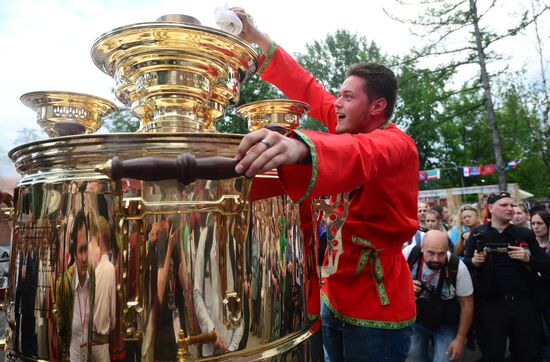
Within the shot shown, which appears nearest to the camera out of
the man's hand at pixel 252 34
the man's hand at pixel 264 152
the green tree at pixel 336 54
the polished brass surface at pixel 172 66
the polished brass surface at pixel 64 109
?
the man's hand at pixel 264 152

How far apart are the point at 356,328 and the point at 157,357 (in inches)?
41.8

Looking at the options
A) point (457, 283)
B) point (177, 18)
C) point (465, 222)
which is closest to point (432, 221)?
point (465, 222)

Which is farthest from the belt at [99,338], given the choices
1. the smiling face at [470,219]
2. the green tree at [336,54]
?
the green tree at [336,54]

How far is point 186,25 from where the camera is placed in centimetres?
107

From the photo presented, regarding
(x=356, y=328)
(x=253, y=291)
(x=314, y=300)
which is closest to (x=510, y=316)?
(x=356, y=328)

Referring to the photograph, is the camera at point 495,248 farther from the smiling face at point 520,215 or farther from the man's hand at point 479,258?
the smiling face at point 520,215

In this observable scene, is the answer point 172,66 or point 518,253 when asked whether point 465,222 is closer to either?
point 518,253

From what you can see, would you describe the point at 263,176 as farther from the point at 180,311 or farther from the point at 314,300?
the point at 314,300

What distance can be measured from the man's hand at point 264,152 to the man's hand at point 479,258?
11.9 ft

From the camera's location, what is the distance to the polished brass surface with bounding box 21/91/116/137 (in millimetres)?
1539

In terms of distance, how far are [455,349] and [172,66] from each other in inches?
138

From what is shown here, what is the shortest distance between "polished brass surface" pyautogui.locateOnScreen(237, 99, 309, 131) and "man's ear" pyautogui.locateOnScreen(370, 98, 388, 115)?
0.33m

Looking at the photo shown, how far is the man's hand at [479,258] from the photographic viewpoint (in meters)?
3.92

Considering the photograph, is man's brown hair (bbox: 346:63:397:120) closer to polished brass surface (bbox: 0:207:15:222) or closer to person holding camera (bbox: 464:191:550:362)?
polished brass surface (bbox: 0:207:15:222)
